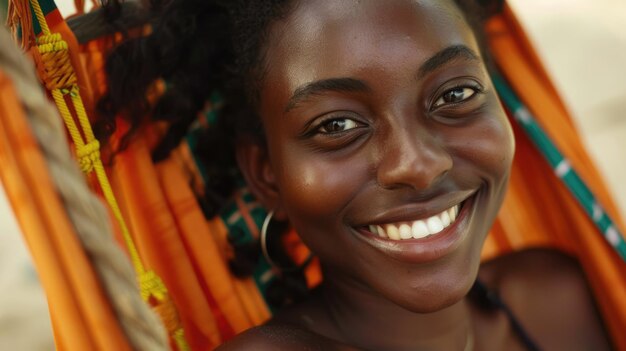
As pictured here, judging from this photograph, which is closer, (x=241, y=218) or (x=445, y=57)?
(x=445, y=57)

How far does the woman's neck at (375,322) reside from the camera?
1.35 m

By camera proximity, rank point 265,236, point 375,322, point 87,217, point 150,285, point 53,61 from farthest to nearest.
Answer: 1. point 265,236
2. point 375,322
3. point 150,285
4. point 53,61
5. point 87,217

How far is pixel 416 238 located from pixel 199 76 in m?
0.53

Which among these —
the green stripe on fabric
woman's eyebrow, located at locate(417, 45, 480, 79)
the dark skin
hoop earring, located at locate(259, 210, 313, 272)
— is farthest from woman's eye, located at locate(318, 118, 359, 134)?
the green stripe on fabric

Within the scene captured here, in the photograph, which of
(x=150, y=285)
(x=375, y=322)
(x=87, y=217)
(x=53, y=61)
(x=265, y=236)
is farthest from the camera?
(x=265, y=236)

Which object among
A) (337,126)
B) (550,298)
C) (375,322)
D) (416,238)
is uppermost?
(337,126)

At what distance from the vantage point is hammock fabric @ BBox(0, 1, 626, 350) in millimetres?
1347

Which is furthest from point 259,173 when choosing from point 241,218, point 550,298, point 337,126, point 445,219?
point 550,298

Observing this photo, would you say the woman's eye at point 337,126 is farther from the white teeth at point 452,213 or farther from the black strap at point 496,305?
the black strap at point 496,305

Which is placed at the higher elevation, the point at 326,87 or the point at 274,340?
the point at 326,87

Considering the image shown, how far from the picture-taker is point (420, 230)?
117cm

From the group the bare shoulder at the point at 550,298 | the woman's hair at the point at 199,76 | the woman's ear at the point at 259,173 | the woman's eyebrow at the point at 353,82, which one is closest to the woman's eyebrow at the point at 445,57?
the woman's eyebrow at the point at 353,82

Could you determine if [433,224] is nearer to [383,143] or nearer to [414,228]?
[414,228]

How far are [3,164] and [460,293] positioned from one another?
713 mm
